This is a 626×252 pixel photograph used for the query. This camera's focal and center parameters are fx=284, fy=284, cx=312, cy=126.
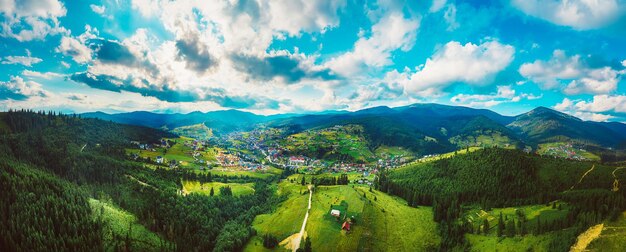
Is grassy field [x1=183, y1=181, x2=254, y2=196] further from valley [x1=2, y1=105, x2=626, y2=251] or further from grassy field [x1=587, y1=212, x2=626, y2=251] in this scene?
grassy field [x1=587, y1=212, x2=626, y2=251]

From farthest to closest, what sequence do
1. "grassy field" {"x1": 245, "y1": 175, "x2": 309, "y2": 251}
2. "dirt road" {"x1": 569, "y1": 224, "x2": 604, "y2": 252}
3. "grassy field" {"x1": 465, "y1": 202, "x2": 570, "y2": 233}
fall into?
1. "grassy field" {"x1": 245, "y1": 175, "x2": 309, "y2": 251}
2. "grassy field" {"x1": 465, "y1": 202, "x2": 570, "y2": 233}
3. "dirt road" {"x1": 569, "y1": 224, "x2": 604, "y2": 252}

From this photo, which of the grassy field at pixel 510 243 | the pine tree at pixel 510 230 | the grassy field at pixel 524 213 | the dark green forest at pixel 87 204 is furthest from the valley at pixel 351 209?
the dark green forest at pixel 87 204

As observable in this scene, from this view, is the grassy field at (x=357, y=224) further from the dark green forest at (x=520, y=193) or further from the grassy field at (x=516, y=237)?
the grassy field at (x=516, y=237)

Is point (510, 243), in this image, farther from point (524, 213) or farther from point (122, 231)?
point (122, 231)

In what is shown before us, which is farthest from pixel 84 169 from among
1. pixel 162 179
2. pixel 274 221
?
pixel 274 221

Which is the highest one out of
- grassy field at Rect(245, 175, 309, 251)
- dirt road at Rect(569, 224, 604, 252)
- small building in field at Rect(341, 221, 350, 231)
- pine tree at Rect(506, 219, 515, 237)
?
dirt road at Rect(569, 224, 604, 252)

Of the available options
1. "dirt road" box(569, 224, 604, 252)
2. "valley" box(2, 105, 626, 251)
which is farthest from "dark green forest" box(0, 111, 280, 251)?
"dirt road" box(569, 224, 604, 252)
